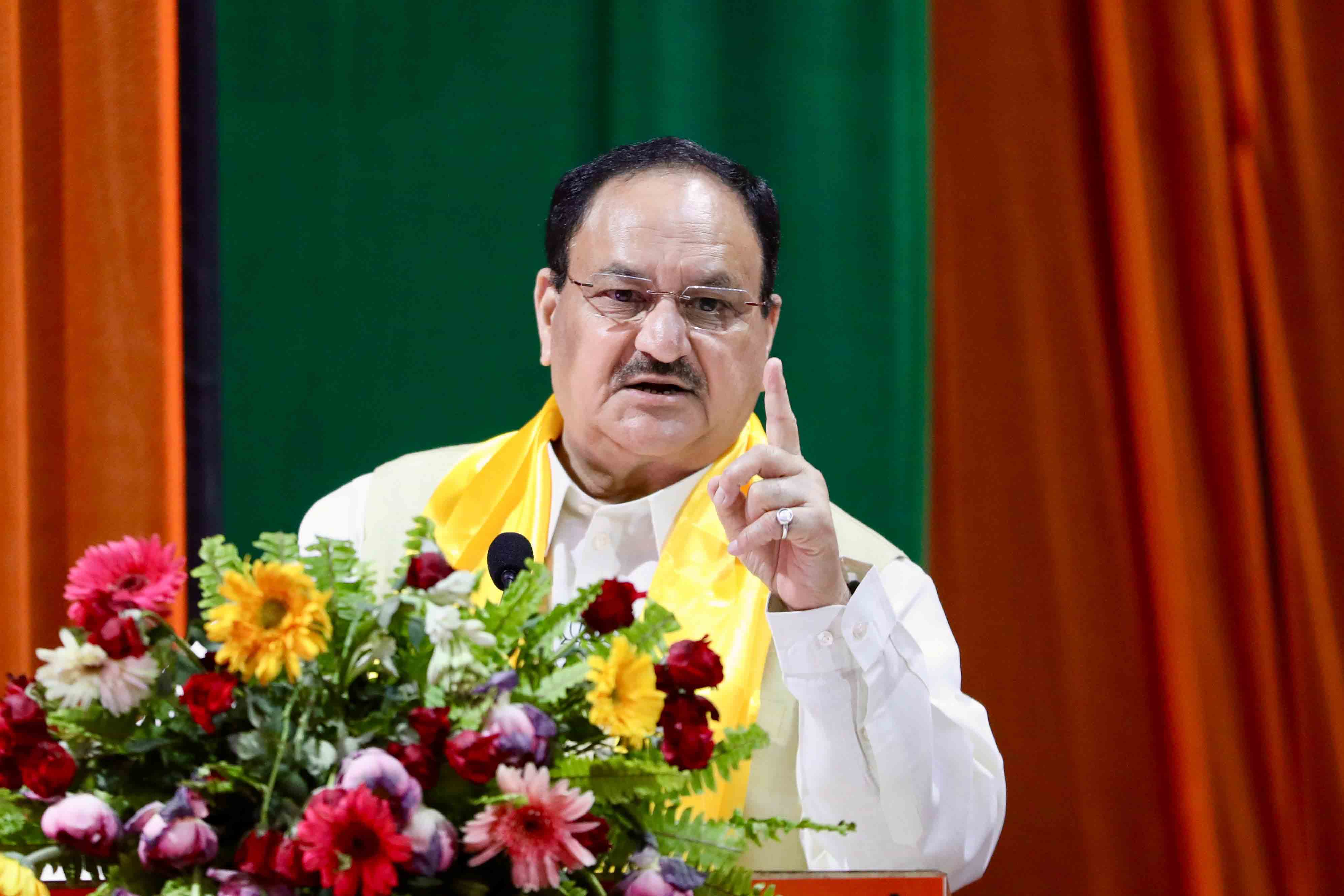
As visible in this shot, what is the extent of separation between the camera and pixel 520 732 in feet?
2.58

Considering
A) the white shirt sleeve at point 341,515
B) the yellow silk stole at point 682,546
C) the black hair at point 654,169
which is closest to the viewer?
the yellow silk stole at point 682,546

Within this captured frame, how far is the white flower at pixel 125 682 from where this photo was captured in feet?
2.65

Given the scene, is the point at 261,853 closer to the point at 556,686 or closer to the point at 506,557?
the point at 556,686

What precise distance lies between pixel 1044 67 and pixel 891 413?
2.29ft

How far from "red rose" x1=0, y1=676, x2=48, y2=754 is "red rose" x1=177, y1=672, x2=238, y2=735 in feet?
0.39

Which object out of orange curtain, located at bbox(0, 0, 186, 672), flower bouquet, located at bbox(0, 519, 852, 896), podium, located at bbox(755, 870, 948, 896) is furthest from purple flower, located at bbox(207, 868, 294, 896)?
orange curtain, located at bbox(0, 0, 186, 672)

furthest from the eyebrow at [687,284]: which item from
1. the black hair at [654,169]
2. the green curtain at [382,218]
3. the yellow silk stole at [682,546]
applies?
the green curtain at [382,218]

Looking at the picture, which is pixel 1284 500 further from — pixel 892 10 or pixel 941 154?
pixel 892 10

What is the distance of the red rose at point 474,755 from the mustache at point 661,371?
3.46 feet

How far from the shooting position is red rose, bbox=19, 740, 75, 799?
81cm

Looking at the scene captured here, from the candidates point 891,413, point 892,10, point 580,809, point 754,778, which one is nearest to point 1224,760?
point 891,413

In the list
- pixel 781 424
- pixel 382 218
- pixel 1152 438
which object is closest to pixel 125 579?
pixel 781 424

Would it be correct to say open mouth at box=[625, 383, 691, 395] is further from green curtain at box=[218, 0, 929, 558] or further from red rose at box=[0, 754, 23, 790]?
red rose at box=[0, 754, 23, 790]

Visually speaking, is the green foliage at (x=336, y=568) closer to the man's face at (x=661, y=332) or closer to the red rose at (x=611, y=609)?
the red rose at (x=611, y=609)
